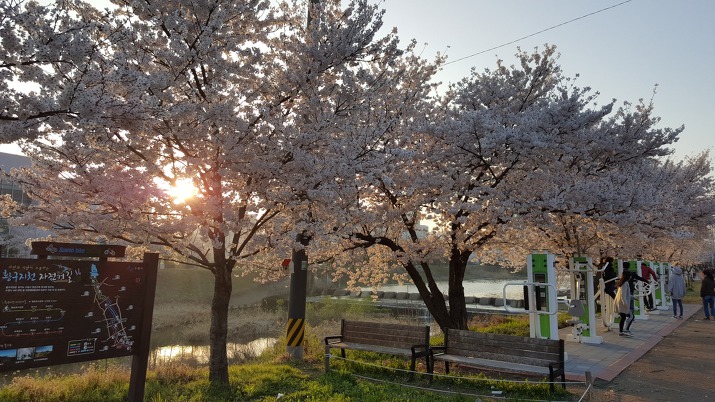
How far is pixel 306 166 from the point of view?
7695 millimetres

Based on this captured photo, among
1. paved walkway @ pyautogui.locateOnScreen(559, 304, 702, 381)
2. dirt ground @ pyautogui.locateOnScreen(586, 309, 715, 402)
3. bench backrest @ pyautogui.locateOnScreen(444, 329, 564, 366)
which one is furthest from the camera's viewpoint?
paved walkway @ pyautogui.locateOnScreen(559, 304, 702, 381)

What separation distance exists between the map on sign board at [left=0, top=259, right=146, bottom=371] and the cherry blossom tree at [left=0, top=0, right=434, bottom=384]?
1.04m

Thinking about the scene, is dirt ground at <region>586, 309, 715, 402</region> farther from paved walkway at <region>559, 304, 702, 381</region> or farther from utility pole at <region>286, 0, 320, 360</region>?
utility pole at <region>286, 0, 320, 360</region>

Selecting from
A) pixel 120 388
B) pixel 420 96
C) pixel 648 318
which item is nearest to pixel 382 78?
pixel 420 96

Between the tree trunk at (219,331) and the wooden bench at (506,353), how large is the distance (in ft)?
11.5

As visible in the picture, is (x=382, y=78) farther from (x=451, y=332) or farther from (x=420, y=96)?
(x=451, y=332)

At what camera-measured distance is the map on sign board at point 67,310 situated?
16.8 ft

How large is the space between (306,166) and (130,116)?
116 inches

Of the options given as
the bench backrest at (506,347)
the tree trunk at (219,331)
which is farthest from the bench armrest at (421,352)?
the tree trunk at (219,331)

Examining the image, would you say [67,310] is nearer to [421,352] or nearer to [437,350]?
[421,352]

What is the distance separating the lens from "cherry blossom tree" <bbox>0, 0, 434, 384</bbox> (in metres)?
5.12

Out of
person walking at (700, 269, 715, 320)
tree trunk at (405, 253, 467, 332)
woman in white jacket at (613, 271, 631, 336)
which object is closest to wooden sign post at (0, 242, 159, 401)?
tree trunk at (405, 253, 467, 332)

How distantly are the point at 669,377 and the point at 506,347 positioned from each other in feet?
10.2

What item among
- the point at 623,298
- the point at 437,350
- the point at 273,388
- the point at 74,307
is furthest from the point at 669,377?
the point at 74,307
